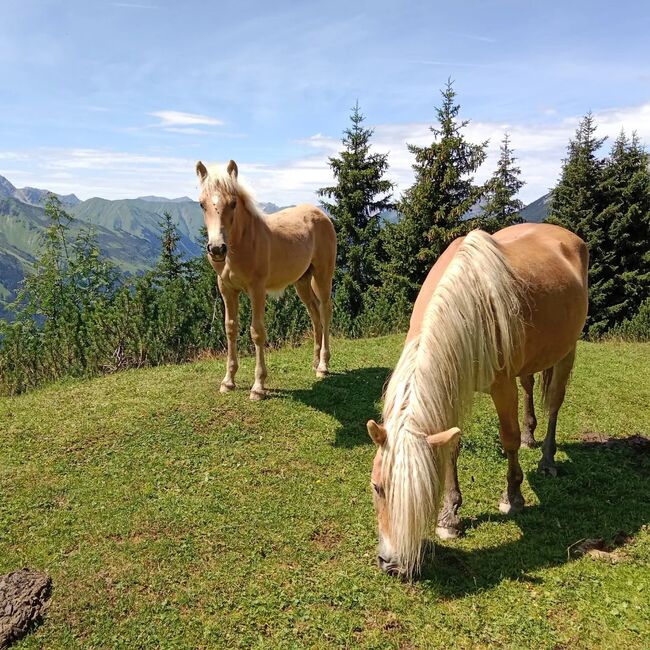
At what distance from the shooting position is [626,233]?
24406mm

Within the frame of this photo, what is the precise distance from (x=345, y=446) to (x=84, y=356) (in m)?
5.42

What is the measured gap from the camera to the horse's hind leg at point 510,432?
154 inches

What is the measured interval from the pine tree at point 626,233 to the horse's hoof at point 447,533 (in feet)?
73.4

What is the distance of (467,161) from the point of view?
73.3 feet

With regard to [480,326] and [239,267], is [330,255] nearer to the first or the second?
[239,267]

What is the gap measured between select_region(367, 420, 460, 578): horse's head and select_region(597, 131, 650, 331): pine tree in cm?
2336

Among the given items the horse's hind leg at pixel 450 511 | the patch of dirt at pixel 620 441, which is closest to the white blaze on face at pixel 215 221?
the horse's hind leg at pixel 450 511

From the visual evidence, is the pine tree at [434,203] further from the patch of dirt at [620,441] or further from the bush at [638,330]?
the patch of dirt at [620,441]

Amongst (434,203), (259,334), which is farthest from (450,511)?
(434,203)

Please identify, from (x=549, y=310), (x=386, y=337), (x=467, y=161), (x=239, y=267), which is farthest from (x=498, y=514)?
(x=467, y=161)

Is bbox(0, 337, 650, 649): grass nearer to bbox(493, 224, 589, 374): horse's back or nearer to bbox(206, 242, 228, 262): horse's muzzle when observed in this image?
bbox(493, 224, 589, 374): horse's back

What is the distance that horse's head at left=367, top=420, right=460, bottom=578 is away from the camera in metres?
2.86

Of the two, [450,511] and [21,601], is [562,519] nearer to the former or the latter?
[450,511]

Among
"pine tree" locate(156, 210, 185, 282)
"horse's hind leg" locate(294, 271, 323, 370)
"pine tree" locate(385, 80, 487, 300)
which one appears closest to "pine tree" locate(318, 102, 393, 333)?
"pine tree" locate(385, 80, 487, 300)
